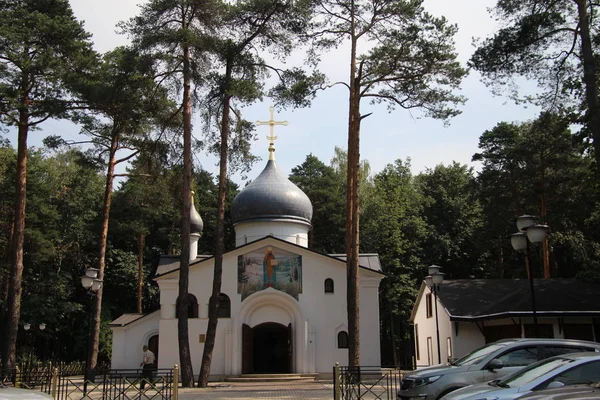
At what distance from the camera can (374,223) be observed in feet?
130

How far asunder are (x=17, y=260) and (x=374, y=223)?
24.1 m

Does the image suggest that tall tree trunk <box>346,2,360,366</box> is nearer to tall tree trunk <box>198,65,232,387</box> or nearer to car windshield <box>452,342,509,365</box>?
tall tree trunk <box>198,65,232,387</box>

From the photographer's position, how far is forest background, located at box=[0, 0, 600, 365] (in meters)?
30.3

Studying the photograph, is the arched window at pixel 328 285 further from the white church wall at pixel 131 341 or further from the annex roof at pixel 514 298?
the white church wall at pixel 131 341

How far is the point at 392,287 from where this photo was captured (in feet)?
124

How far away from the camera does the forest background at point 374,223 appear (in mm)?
30328

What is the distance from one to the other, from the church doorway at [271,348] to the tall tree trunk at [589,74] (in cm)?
1560

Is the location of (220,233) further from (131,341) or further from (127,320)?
(127,320)

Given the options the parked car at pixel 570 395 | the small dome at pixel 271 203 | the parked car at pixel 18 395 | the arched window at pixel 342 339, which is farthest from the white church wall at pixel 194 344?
the parked car at pixel 570 395

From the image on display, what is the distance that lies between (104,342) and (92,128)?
17.0 meters

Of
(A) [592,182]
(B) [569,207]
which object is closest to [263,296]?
(A) [592,182]

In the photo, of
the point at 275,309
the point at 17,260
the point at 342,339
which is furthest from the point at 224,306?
the point at 17,260

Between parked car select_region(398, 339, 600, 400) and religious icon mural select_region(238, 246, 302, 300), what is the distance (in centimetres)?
1590

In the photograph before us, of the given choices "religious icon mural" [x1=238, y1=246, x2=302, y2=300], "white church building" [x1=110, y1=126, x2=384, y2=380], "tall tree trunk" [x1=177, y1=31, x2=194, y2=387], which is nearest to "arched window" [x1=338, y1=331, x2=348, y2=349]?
"white church building" [x1=110, y1=126, x2=384, y2=380]
